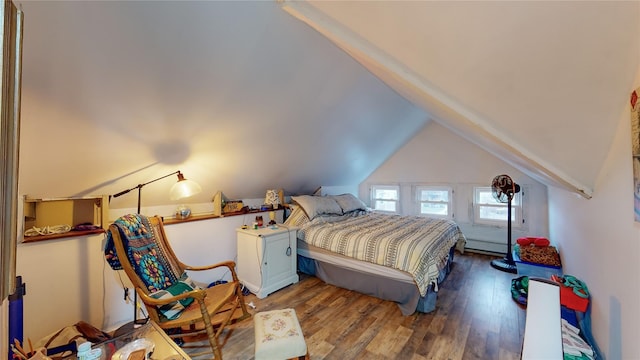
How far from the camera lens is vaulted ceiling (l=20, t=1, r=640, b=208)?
33.2 inches

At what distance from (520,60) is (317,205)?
2.96 metres

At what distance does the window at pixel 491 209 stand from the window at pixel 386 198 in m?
1.41

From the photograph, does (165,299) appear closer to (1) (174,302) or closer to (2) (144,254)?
(1) (174,302)

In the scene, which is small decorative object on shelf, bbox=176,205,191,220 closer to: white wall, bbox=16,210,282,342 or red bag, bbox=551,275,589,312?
white wall, bbox=16,210,282,342

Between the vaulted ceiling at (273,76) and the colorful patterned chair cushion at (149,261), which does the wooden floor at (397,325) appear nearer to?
the colorful patterned chair cushion at (149,261)

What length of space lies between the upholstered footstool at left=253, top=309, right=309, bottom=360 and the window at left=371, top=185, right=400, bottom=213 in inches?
159

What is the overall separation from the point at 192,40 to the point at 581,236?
10.5 ft

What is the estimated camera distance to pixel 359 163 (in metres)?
4.59

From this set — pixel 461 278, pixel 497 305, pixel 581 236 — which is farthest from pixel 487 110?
pixel 461 278

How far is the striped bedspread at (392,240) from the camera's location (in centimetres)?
238

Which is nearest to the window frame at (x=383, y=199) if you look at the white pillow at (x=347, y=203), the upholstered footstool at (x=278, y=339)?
the white pillow at (x=347, y=203)

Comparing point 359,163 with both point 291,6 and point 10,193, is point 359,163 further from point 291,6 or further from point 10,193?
point 10,193

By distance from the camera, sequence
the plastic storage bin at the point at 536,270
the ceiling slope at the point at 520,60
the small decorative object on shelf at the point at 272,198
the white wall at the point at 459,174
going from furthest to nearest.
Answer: the white wall at the point at 459,174, the small decorative object on shelf at the point at 272,198, the plastic storage bin at the point at 536,270, the ceiling slope at the point at 520,60

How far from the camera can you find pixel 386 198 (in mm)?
5406
